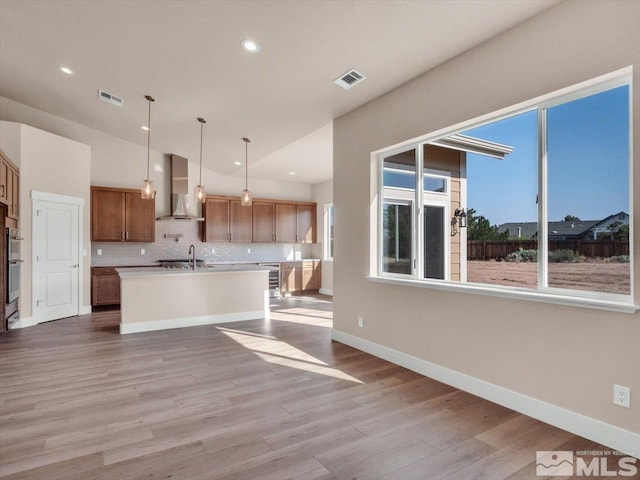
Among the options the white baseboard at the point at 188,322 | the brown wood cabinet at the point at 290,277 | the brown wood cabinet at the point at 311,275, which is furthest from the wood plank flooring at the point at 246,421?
the brown wood cabinet at the point at 311,275

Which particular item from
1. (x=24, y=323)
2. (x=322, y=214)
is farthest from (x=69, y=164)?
(x=322, y=214)

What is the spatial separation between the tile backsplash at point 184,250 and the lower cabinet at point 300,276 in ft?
1.78

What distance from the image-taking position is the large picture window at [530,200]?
2.32 m

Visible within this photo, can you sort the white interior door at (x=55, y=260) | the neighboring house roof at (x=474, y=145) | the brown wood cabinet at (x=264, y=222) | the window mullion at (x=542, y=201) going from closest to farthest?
the window mullion at (x=542, y=201)
the neighboring house roof at (x=474, y=145)
the white interior door at (x=55, y=260)
the brown wood cabinet at (x=264, y=222)

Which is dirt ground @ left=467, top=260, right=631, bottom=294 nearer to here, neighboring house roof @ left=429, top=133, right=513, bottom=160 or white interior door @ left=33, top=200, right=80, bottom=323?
neighboring house roof @ left=429, top=133, right=513, bottom=160

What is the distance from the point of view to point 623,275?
2.26 metres

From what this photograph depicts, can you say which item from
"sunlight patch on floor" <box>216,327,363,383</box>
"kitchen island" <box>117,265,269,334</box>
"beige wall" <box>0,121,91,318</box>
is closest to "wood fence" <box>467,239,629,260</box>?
"sunlight patch on floor" <box>216,327,363,383</box>

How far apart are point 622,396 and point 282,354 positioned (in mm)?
2954

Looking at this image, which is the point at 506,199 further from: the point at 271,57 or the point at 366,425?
the point at 271,57

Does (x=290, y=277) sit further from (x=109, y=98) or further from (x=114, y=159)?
(x=109, y=98)

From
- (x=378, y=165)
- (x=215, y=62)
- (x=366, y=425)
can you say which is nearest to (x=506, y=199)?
(x=378, y=165)

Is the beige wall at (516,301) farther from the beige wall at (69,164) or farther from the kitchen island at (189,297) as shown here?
the beige wall at (69,164)

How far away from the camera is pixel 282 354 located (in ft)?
13.3

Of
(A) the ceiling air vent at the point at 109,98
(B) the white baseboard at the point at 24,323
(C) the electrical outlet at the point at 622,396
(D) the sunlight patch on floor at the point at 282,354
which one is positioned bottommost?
(D) the sunlight patch on floor at the point at 282,354
